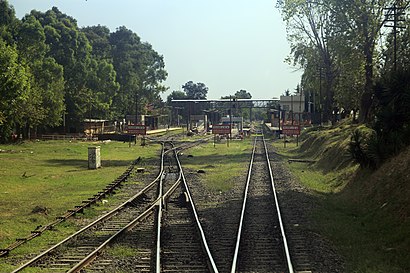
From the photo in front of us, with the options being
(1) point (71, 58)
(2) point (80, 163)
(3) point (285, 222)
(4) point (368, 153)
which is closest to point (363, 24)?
(4) point (368, 153)

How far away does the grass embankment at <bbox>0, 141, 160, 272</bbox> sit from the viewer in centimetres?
1702

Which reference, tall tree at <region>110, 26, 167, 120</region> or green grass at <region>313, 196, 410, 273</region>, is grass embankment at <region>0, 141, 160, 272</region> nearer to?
green grass at <region>313, 196, 410, 273</region>

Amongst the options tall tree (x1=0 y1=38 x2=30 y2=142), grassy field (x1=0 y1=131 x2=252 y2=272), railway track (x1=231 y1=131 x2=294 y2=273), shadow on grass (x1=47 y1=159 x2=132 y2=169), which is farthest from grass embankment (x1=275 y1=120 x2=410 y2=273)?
tall tree (x1=0 y1=38 x2=30 y2=142)

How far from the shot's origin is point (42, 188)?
27.8 meters

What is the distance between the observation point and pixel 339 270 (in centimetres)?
1191

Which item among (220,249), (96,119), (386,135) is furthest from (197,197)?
(96,119)

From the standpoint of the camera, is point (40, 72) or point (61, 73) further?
point (61, 73)

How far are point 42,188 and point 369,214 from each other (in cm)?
1622

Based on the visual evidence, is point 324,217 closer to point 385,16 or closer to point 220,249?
point 220,249

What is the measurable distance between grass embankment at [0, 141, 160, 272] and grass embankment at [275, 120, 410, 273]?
770 centimetres

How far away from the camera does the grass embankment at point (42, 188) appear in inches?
670

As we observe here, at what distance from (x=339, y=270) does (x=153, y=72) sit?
127908 mm

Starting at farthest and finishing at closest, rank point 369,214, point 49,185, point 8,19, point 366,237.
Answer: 1. point 8,19
2. point 49,185
3. point 369,214
4. point 366,237

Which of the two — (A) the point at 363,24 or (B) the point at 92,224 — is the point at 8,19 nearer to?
(A) the point at 363,24
